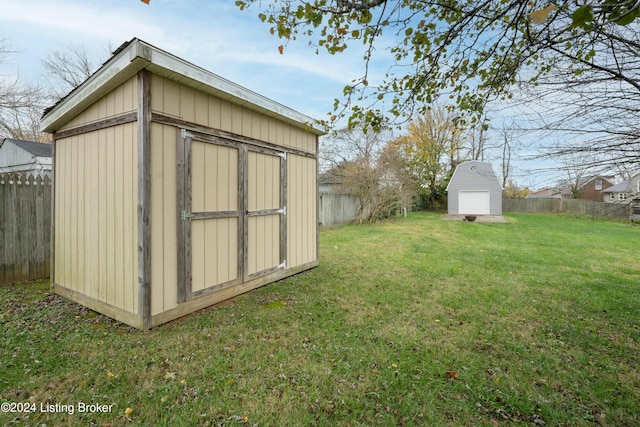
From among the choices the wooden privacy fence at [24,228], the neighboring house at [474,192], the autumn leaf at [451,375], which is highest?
the neighboring house at [474,192]

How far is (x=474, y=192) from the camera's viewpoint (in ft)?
58.6

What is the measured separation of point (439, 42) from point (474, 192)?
1746 cm

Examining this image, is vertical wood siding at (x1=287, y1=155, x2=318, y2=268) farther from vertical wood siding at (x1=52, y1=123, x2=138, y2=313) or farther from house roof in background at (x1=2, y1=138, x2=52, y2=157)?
house roof in background at (x1=2, y1=138, x2=52, y2=157)

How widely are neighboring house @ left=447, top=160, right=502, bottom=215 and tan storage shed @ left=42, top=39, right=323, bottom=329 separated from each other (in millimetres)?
16473

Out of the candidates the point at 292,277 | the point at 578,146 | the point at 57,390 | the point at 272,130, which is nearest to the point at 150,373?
the point at 57,390

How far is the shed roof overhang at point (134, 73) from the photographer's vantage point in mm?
2757

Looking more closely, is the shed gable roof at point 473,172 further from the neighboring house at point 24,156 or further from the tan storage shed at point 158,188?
the neighboring house at point 24,156

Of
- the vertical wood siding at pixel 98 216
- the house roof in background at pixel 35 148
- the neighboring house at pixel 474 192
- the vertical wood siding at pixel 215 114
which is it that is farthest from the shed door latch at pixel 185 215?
the neighboring house at pixel 474 192

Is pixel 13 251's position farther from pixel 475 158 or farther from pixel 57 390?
pixel 475 158

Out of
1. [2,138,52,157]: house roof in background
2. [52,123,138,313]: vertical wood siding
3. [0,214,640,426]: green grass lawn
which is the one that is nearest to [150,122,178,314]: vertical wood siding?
[52,123,138,313]: vertical wood siding

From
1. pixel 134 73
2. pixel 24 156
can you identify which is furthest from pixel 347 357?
pixel 24 156

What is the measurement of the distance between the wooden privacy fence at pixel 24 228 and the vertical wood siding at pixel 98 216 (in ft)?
3.36

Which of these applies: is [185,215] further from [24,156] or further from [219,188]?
[24,156]

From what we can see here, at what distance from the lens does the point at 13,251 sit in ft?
14.4
